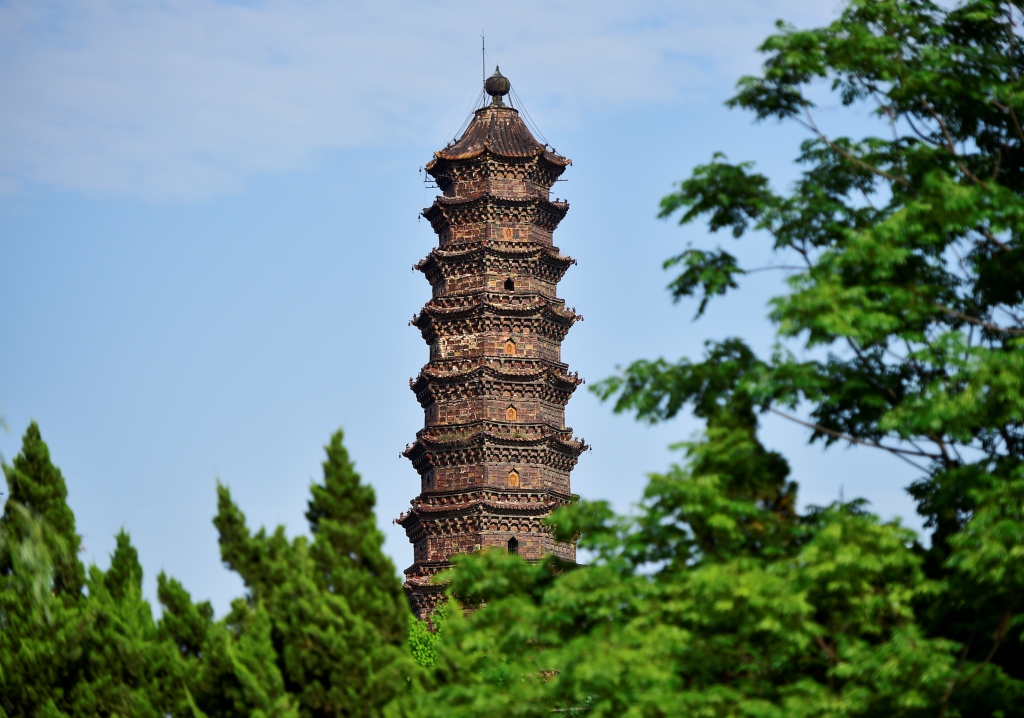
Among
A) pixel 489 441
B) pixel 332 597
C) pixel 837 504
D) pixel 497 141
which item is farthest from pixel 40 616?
pixel 497 141

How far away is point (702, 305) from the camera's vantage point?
2498 centimetres

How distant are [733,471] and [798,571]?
264 centimetres

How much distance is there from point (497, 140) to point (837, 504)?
4610cm

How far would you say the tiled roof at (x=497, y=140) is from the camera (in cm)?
6600

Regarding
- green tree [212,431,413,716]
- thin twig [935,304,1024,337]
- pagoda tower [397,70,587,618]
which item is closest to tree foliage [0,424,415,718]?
green tree [212,431,413,716]

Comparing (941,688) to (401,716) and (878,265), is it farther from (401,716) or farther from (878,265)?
(401,716)

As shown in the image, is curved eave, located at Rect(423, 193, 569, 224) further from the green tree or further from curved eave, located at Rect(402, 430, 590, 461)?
the green tree

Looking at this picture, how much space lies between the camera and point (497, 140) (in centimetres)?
6700

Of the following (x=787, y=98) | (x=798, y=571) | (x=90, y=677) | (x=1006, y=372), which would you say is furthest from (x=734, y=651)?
(x=90, y=677)

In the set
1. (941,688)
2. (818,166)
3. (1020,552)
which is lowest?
(941,688)

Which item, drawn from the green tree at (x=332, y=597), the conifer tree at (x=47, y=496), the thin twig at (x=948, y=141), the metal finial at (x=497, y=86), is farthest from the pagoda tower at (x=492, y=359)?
the thin twig at (x=948, y=141)

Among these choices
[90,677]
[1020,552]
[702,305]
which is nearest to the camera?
[1020,552]

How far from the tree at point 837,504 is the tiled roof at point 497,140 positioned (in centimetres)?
4060

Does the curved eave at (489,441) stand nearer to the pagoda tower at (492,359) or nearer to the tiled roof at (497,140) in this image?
the pagoda tower at (492,359)
